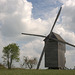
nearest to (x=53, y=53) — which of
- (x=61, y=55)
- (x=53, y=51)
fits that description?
(x=53, y=51)

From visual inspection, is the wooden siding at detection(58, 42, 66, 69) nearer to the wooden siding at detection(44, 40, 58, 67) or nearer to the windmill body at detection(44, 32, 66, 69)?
the windmill body at detection(44, 32, 66, 69)

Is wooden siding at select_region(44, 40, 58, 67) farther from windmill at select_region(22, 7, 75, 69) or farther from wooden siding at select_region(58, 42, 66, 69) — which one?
wooden siding at select_region(58, 42, 66, 69)

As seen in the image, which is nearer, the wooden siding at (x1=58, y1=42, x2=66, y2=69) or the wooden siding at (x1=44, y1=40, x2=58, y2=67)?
the wooden siding at (x1=44, y1=40, x2=58, y2=67)

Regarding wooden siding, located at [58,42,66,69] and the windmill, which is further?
wooden siding, located at [58,42,66,69]

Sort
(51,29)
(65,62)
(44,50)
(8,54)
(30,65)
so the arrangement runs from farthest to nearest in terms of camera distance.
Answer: (30,65) < (8,54) < (65,62) < (51,29) < (44,50)

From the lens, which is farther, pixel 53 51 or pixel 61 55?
pixel 61 55

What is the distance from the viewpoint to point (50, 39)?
1567 inches

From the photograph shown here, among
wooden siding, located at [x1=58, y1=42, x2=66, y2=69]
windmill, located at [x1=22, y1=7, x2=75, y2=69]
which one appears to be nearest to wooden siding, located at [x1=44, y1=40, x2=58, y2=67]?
windmill, located at [x1=22, y1=7, x2=75, y2=69]

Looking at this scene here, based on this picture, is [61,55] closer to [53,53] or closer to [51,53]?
[53,53]

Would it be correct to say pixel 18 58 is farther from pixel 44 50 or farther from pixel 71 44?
pixel 71 44

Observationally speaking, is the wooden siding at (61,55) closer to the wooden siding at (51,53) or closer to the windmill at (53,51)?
the windmill at (53,51)

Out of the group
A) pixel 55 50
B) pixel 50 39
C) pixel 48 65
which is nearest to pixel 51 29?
pixel 50 39

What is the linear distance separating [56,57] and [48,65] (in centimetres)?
252

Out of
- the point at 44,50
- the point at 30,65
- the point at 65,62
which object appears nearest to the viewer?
the point at 44,50
